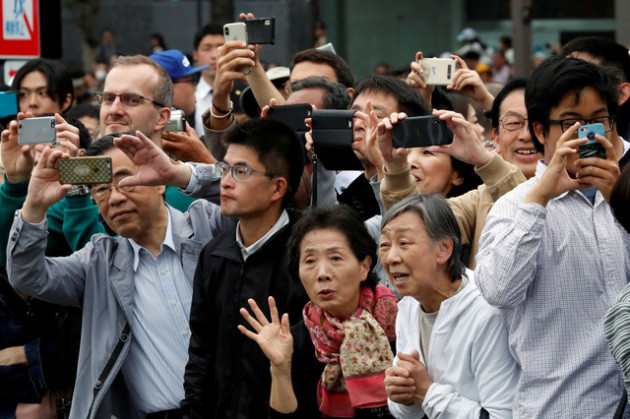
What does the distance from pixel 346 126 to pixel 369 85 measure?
0.84m

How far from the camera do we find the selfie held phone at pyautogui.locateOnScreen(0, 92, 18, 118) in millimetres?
5047

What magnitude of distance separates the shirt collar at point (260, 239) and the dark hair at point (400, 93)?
863mm

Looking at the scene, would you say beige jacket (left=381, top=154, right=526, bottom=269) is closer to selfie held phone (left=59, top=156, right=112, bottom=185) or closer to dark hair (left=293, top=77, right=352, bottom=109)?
selfie held phone (left=59, top=156, right=112, bottom=185)

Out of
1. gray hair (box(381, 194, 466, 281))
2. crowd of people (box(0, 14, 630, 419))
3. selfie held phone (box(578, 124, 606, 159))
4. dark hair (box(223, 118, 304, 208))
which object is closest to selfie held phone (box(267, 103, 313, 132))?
crowd of people (box(0, 14, 630, 419))

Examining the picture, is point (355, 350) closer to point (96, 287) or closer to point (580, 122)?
point (580, 122)

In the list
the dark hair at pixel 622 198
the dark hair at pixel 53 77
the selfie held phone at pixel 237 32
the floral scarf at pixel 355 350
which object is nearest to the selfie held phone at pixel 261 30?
the selfie held phone at pixel 237 32

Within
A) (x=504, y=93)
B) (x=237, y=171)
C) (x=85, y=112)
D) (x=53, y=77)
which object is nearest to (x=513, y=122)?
(x=504, y=93)

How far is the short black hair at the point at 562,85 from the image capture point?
12.2 feet

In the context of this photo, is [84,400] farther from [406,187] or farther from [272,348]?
[406,187]

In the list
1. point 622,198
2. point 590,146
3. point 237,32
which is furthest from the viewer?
point 237,32

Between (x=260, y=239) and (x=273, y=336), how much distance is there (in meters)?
0.61

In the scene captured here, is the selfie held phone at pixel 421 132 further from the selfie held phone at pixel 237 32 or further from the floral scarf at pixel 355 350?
the selfie held phone at pixel 237 32

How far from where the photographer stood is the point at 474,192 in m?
4.55

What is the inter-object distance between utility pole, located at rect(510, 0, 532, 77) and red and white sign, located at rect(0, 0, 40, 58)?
8.26 metres
